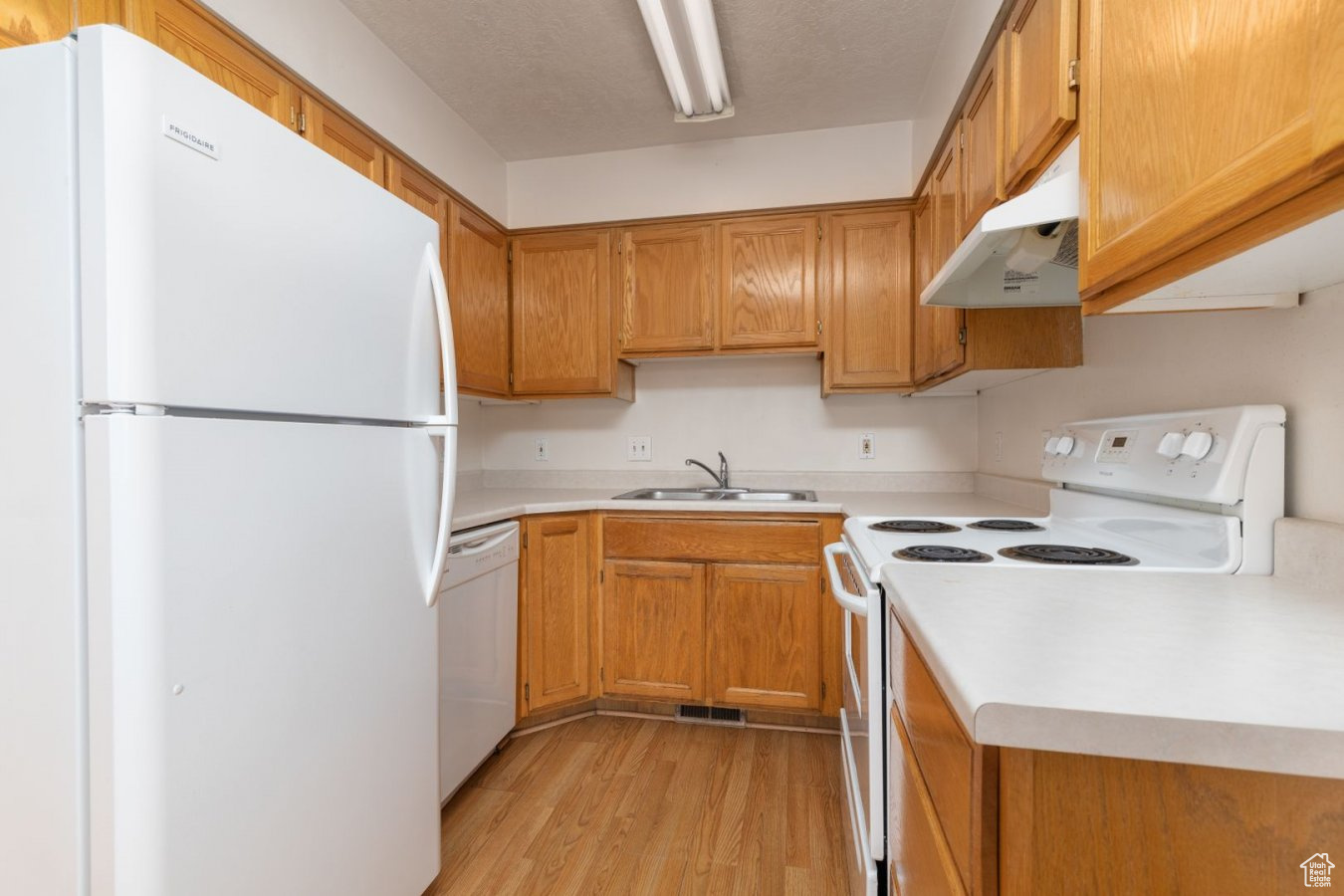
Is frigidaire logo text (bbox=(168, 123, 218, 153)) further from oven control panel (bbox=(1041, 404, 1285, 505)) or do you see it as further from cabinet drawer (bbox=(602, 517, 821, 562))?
cabinet drawer (bbox=(602, 517, 821, 562))

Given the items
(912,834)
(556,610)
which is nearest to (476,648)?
(556,610)

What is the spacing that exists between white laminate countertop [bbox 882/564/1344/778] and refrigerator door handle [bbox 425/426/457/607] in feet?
3.23

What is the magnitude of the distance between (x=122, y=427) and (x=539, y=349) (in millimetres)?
1946

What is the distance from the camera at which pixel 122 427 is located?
29.5 inches

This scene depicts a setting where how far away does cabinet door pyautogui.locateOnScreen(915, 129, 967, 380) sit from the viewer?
1.75 metres

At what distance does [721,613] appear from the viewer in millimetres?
2258

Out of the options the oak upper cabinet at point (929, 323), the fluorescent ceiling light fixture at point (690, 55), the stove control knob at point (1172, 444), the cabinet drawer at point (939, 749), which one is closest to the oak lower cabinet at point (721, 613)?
the oak upper cabinet at point (929, 323)

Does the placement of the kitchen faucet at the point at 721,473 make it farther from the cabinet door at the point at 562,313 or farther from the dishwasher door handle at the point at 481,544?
the dishwasher door handle at the point at 481,544

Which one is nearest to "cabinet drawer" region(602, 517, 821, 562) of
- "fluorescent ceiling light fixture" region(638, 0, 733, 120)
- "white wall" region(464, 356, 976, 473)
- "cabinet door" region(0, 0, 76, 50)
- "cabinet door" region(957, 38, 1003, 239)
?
"white wall" region(464, 356, 976, 473)

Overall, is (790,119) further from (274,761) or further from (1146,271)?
(274,761)

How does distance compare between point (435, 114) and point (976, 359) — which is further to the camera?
point (435, 114)

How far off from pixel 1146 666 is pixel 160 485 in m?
1.16

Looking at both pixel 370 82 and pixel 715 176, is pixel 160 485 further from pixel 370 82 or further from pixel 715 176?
pixel 715 176

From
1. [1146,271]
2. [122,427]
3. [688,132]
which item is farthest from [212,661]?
[688,132]
